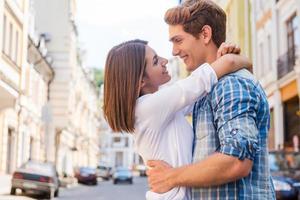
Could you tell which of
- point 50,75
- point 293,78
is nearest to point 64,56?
point 50,75

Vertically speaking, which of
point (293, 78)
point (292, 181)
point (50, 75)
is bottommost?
point (292, 181)

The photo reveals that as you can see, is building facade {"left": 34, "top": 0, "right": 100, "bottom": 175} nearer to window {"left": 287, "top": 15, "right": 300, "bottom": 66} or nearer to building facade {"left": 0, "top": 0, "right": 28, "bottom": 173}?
building facade {"left": 0, "top": 0, "right": 28, "bottom": 173}

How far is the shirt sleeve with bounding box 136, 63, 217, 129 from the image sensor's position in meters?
2.51

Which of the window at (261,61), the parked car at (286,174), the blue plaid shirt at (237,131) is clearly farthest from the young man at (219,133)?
the window at (261,61)

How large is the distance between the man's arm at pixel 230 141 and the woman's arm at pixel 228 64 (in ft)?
0.34

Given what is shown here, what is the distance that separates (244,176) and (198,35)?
62cm

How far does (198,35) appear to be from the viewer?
8.45 feet

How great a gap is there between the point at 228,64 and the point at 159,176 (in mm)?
518

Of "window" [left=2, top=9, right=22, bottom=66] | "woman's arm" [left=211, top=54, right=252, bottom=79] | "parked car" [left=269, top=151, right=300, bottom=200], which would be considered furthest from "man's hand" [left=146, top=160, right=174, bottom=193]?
"window" [left=2, top=9, right=22, bottom=66]

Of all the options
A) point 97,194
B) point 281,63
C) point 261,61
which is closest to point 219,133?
point 281,63

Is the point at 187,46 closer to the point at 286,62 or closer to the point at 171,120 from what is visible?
the point at 171,120

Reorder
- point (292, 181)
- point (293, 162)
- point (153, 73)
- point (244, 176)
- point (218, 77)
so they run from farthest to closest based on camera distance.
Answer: point (293, 162), point (292, 181), point (153, 73), point (218, 77), point (244, 176)

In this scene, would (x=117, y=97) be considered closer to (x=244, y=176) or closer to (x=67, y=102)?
(x=244, y=176)

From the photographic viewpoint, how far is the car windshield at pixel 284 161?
14484 millimetres
